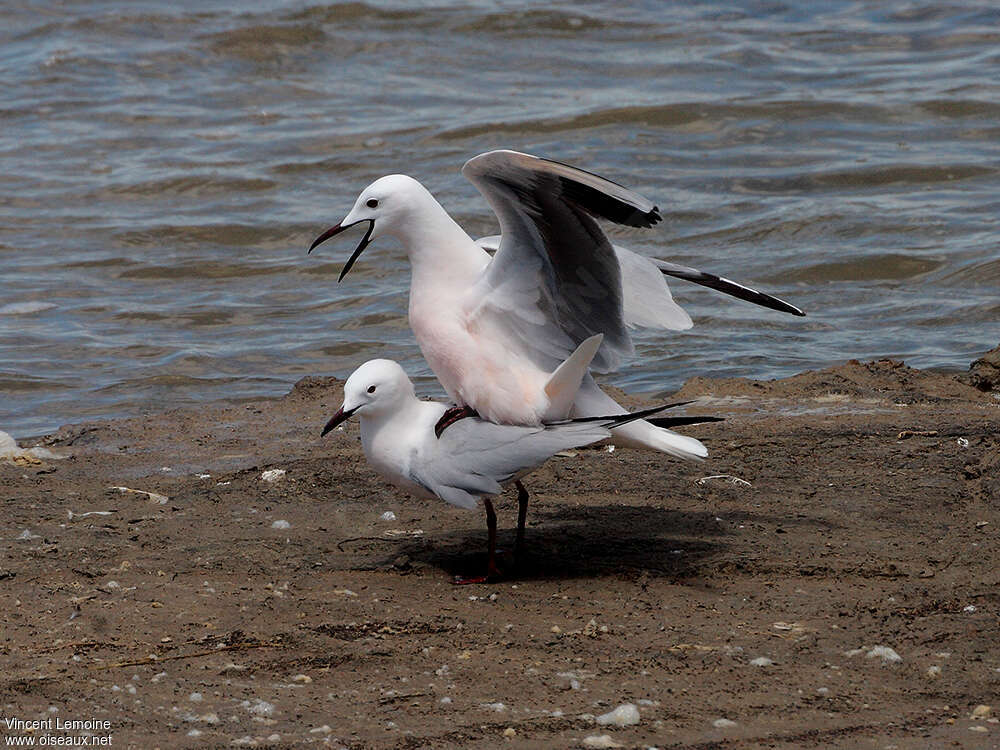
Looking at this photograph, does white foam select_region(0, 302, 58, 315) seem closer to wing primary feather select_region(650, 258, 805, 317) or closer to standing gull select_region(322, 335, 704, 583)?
standing gull select_region(322, 335, 704, 583)

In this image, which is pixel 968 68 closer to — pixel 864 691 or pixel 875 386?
pixel 875 386

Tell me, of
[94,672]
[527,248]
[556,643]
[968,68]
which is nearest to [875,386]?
[527,248]

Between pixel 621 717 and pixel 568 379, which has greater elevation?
pixel 568 379

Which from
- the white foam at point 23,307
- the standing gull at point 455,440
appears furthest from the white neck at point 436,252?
the white foam at point 23,307

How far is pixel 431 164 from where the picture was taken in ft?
39.6

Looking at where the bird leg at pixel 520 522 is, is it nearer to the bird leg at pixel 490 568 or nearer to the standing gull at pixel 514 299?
the bird leg at pixel 490 568

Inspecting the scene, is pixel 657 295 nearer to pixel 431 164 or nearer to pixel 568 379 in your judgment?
pixel 568 379

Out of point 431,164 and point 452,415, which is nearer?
point 452,415

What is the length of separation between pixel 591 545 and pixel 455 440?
65 centimetres

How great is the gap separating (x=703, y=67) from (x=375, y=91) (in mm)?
3253

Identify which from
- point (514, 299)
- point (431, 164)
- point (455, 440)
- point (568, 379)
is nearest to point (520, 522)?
point (455, 440)

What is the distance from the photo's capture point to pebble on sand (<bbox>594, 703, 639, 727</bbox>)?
11.5ft

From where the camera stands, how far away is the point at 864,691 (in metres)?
3.68

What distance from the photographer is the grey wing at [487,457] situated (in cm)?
464
